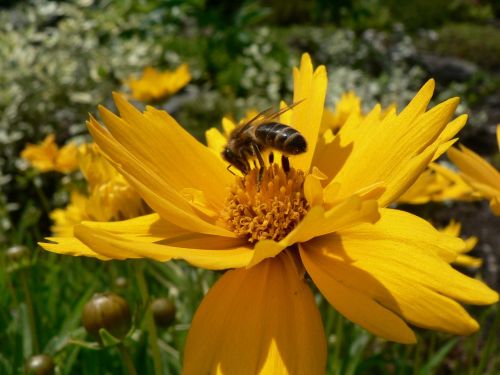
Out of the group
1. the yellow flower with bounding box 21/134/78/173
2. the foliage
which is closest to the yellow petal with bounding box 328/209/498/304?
the yellow flower with bounding box 21/134/78/173

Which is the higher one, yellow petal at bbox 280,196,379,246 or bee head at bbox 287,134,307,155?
bee head at bbox 287,134,307,155

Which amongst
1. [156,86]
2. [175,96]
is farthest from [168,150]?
[175,96]

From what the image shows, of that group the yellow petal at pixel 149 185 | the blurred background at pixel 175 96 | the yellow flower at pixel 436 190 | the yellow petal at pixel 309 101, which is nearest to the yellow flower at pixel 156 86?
the blurred background at pixel 175 96

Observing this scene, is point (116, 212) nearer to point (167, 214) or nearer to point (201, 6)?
point (167, 214)

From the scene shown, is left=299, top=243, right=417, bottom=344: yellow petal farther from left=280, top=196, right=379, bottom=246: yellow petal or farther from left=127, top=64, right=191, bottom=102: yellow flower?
left=127, top=64, right=191, bottom=102: yellow flower

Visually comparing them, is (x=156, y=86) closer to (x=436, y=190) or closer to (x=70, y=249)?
(x=436, y=190)

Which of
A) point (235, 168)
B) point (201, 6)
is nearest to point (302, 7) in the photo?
point (201, 6)
